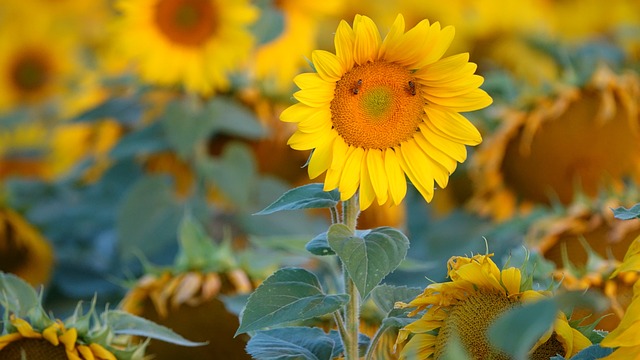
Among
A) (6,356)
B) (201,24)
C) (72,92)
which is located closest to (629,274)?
(6,356)

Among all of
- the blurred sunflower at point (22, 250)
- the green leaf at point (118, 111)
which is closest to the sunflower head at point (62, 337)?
the blurred sunflower at point (22, 250)

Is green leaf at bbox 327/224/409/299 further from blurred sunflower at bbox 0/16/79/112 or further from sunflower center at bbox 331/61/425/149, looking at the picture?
blurred sunflower at bbox 0/16/79/112

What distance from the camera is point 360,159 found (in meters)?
0.55

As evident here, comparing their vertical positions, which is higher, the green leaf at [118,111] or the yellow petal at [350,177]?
the yellow petal at [350,177]

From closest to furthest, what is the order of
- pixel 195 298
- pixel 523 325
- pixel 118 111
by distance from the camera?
pixel 523 325, pixel 195 298, pixel 118 111

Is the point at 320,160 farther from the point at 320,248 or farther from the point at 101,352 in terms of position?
the point at 101,352

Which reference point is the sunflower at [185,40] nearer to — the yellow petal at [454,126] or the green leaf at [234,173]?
the green leaf at [234,173]

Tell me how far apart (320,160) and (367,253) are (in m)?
0.05

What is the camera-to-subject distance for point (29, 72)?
6.34 ft

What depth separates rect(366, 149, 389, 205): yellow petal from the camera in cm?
54

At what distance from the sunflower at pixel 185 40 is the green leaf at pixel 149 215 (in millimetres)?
127

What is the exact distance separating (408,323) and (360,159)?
0.09 m

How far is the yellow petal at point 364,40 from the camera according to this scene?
53 centimetres

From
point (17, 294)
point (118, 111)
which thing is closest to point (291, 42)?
point (118, 111)
